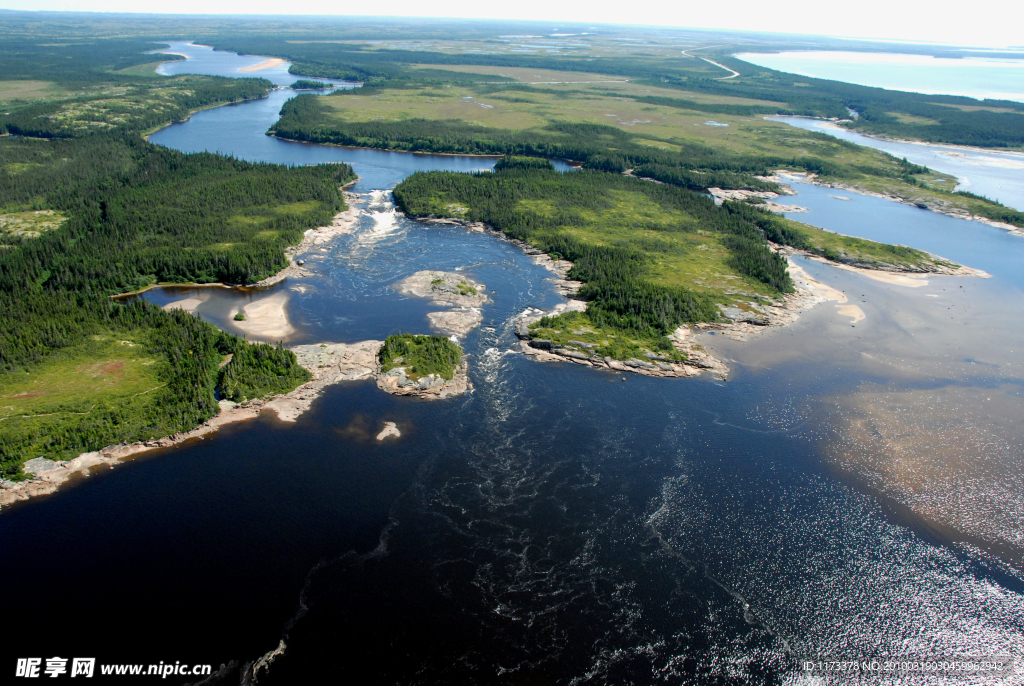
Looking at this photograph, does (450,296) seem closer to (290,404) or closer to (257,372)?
(257,372)

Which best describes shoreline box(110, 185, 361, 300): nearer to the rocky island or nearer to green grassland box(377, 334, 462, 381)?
the rocky island

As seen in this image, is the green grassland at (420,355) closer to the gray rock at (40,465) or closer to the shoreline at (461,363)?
the shoreline at (461,363)

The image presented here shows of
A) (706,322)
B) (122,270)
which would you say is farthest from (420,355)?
(122,270)

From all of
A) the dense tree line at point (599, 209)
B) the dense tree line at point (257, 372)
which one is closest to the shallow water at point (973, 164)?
the dense tree line at point (599, 209)

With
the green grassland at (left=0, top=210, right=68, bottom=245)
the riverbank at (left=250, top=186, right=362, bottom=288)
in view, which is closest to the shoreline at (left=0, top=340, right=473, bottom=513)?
the riverbank at (left=250, top=186, right=362, bottom=288)

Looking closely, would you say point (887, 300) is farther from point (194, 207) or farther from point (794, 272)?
point (194, 207)
